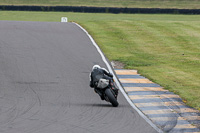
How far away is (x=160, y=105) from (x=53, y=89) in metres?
3.78

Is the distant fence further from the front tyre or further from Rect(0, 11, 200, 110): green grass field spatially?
the front tyre

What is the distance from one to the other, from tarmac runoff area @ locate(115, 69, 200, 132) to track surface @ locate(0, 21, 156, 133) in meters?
0.50

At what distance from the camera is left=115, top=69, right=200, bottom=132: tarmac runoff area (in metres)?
10.8

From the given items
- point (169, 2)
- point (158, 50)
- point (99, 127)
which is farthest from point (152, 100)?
point (169, 2)

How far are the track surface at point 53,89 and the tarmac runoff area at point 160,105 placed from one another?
1.64ft

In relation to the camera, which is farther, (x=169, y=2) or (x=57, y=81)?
(x=169, y=2)

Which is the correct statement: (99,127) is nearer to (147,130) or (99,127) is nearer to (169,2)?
(147,130)

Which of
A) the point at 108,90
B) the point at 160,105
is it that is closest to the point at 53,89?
the point at 108,90

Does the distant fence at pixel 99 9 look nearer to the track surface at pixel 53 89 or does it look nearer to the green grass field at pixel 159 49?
the green grass field at pixel 159 49

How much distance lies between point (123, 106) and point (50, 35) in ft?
40.5

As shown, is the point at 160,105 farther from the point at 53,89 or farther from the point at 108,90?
the point at 53,89

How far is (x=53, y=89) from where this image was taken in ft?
46.7

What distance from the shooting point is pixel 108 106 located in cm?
1241

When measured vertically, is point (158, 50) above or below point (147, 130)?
below
